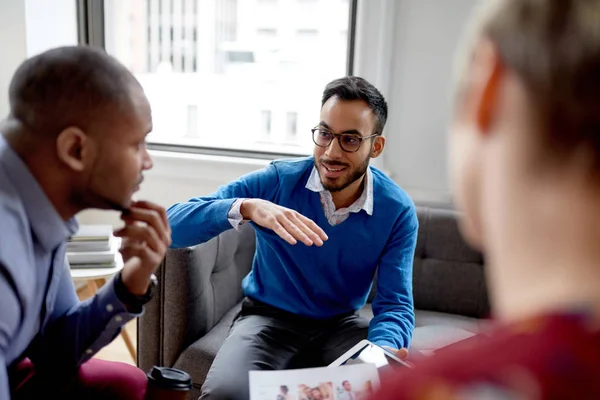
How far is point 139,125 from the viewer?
877mm

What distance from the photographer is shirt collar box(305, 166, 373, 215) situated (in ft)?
5.41

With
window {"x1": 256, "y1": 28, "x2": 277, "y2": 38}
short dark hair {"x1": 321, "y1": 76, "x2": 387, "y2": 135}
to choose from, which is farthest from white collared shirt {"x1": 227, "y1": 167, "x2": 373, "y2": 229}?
window {"x1": 256, "y1": 28, "x2": 277, "y2": 38}

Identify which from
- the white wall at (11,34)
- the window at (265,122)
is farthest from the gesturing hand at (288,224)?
the white wall at (11,34)

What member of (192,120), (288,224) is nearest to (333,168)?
(288,224)

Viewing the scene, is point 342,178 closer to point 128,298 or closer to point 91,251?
point 128,298

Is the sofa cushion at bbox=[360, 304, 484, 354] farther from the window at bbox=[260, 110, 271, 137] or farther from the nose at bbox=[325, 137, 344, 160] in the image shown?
the window at bbox=[260, 110, 271, 137]

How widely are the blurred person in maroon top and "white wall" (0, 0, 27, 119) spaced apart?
2695 millimetres

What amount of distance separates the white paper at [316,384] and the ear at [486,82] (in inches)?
35.4

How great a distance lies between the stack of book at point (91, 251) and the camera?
2035 mm

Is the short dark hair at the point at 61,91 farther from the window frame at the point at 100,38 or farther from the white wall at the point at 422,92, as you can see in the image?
the window frame at the point at 100,38

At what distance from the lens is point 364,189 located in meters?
1.69

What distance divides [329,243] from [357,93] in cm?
46

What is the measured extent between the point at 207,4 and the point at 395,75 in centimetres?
107

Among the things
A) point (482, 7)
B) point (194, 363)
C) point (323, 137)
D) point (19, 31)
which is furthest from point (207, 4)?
point (482, 7)
